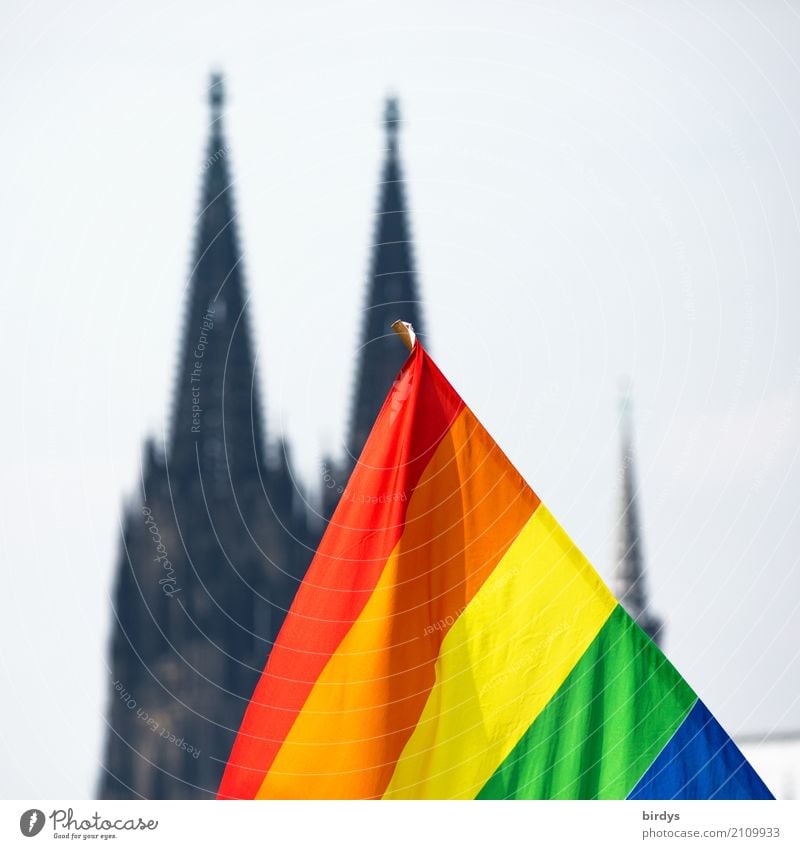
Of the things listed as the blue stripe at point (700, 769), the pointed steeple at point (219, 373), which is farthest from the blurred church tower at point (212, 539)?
the blue stripe at point (700, 769)

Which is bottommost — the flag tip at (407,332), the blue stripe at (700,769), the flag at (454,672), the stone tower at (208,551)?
the blue stripe at (700,769)

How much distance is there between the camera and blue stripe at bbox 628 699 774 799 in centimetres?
489

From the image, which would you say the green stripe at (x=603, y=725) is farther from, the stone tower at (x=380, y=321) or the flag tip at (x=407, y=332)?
the stone tower at (x=380, y=321)

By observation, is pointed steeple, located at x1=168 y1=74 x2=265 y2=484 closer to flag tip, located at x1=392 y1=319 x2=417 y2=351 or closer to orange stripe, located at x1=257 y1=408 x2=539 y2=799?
orange stripe, located at x1=257 y1=408 x2=539 y2=799

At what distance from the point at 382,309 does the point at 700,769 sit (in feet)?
84.3

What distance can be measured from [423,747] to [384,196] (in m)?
24.9

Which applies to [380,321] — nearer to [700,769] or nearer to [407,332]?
[407,332]

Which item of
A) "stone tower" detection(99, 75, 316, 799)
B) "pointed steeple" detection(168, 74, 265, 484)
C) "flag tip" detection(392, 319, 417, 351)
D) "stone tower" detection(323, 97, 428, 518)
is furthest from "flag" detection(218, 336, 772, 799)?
"stone tower" detection(99, 75, 316, 799)

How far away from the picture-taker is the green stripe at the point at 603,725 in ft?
16.2

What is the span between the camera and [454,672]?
5074mm

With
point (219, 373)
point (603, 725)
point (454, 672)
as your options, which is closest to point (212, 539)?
point (219, 373)

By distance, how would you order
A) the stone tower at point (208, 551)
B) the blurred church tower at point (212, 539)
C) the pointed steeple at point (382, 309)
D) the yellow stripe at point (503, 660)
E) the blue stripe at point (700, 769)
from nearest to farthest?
the blue stripe at point (700, 769) < the yellow stripe at point (503, 660) < the pointed steeple at point (382, 309) < the blurred church tower at point (212, 539) < the stone tower at point (208, 551)
